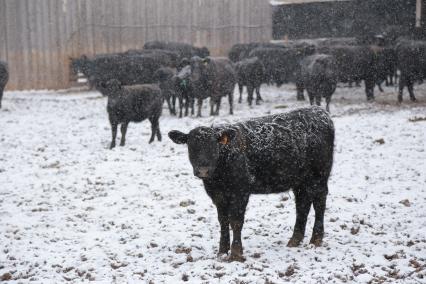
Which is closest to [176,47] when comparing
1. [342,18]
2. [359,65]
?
[359,65]

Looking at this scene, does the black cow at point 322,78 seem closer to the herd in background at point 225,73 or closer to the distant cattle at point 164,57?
the herd in background at point 225,73

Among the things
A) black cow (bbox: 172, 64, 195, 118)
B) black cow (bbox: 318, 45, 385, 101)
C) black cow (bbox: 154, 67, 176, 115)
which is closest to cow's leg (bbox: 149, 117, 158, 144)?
black cow (bbox: 172, 64, 195, 118)

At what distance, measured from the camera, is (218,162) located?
5.44 m

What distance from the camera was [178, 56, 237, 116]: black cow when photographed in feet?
52.5

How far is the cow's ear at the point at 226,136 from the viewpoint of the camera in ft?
17.3

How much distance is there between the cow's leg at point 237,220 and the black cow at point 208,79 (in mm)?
10410

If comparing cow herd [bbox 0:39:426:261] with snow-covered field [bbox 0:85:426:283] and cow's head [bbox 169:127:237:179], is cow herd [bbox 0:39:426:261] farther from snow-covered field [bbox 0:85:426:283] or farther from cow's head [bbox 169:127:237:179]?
snow-covered field [bbox 0:85:426:283]

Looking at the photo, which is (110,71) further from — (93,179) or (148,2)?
(93,179)

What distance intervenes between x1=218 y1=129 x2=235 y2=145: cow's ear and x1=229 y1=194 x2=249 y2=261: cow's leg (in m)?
0.62

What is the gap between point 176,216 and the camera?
7445 millimetres

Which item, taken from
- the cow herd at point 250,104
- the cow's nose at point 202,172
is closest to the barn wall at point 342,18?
the cow herd at point 250,104

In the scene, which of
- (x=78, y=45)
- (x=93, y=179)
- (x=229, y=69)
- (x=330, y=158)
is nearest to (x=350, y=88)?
(x=229, y=69)

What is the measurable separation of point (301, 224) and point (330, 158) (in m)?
0.82

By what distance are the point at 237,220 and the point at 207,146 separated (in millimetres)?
879
